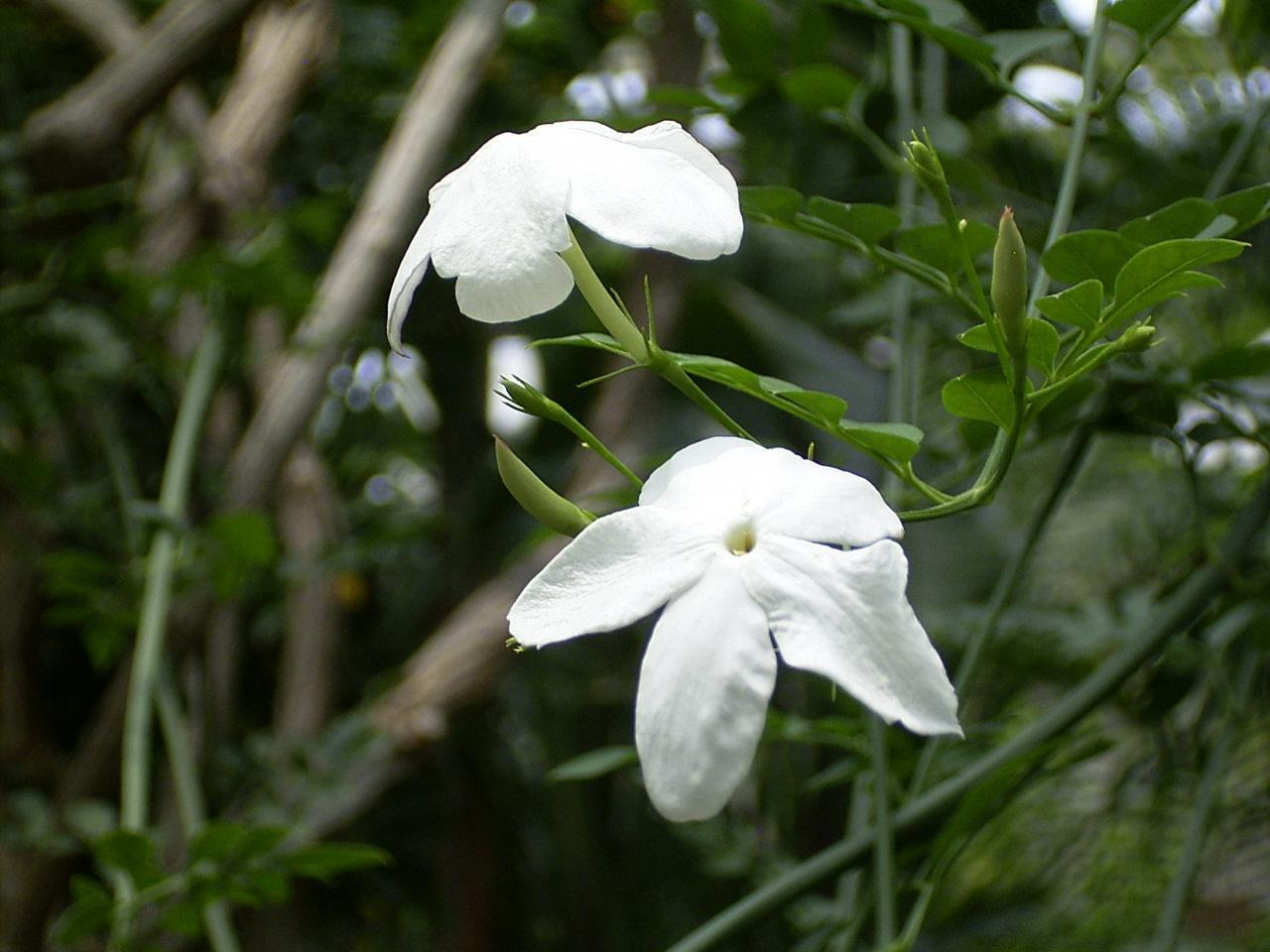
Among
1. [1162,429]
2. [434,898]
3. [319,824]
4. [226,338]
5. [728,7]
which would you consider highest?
[728,7]

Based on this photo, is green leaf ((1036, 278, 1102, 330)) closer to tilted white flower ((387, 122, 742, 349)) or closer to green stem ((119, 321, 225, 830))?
tilted white flower ((387, 122, 742, 349))

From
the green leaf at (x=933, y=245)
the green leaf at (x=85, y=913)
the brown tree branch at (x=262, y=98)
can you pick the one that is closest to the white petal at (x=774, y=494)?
the green leaf at (x=933, y=245)

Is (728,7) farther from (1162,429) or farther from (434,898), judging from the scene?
(434,898)

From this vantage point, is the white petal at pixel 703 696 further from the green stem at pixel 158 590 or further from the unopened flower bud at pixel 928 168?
the green stem at pixel 158 590

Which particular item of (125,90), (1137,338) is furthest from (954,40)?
(125,90)

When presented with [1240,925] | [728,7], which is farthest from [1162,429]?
[1240,925]
